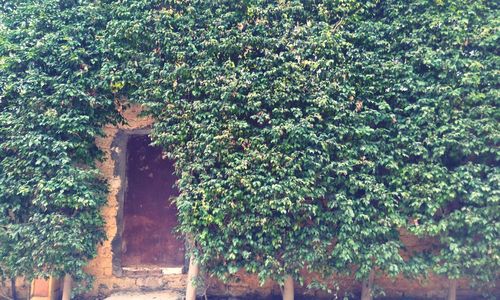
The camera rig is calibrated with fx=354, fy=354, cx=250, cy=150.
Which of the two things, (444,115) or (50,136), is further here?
(50,136)

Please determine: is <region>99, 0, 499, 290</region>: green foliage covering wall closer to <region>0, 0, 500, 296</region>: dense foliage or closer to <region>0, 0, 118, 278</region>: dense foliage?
<region>0, 0, 500, 296</region>: dense foliage

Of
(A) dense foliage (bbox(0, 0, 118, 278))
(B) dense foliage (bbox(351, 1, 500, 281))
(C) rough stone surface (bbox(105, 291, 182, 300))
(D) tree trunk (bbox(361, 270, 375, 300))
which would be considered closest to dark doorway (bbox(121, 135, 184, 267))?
(C) rough stone surface (bbox(105, 291, 182, 300))

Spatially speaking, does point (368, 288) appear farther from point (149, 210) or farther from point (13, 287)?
point (13, 287)

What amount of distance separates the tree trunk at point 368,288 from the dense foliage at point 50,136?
12.8 ft

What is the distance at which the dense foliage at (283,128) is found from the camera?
4445 millimetres

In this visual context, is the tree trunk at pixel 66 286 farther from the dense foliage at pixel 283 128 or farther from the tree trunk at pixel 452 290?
the tree trunk at pixel 452 290

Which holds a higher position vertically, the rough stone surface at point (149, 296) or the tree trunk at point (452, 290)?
the tree trunk at point (452, 290)

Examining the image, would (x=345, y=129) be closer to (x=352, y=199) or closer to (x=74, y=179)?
(x=352, y=199)

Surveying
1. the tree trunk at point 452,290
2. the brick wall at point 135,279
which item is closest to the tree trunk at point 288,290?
the brick wall at point 135,279

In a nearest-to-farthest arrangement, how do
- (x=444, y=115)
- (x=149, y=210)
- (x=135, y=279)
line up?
(x=444, y=115) → (x=135, y=279) → (x=149, y=210)

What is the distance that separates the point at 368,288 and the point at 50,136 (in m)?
4.91

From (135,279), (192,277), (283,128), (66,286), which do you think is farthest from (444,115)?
(66,286)

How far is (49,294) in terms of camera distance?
17.3 feet

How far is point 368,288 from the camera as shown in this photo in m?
4.94
